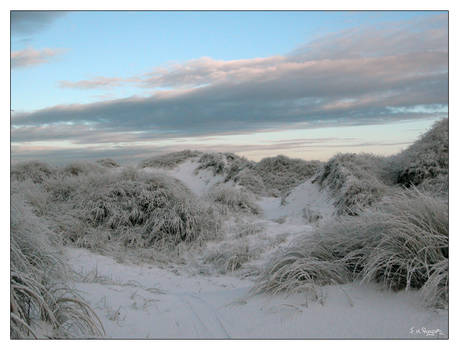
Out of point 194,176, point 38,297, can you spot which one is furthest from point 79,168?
point 38,297

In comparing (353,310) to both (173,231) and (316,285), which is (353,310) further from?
(173,231)

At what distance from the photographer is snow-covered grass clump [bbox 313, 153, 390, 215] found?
30.9ft

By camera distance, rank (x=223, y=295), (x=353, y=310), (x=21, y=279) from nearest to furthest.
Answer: (x=21, y=279) → (x=353, y=310) → (x=223, y=295)

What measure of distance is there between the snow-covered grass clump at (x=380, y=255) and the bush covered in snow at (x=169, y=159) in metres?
14.8

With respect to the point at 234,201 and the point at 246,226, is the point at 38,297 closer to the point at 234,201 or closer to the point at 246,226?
the point at 246,226

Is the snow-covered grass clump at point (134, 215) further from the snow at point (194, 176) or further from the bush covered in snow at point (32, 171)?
the snow at point (194, 176)

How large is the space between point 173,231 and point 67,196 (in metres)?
3.17

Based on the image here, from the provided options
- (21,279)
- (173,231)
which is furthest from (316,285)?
(173,231)

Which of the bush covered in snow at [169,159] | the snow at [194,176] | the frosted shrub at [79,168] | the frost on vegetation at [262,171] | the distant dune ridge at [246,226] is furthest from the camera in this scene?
the bush covered in snow at [169,159]

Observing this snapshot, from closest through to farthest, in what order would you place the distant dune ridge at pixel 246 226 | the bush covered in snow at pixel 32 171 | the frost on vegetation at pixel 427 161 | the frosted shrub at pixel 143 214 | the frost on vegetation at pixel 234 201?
the distant dune ridge at pixel 246 226 < the frosted shrub at pixel 143 214 < the frost on vegetation at pixel 427 161 < the frost on vegetation at pixel 234 201 < the bush covered in snow at pixel 32 171

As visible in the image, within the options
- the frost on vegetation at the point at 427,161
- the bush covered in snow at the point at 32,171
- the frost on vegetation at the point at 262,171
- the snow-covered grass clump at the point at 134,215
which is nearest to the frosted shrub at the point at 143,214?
the snow-covered grass clump at the point at 134,215

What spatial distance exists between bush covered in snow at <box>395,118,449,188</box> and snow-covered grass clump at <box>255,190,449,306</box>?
5.90 m

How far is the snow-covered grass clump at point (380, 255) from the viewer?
3.32m

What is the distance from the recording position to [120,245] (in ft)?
26.3
